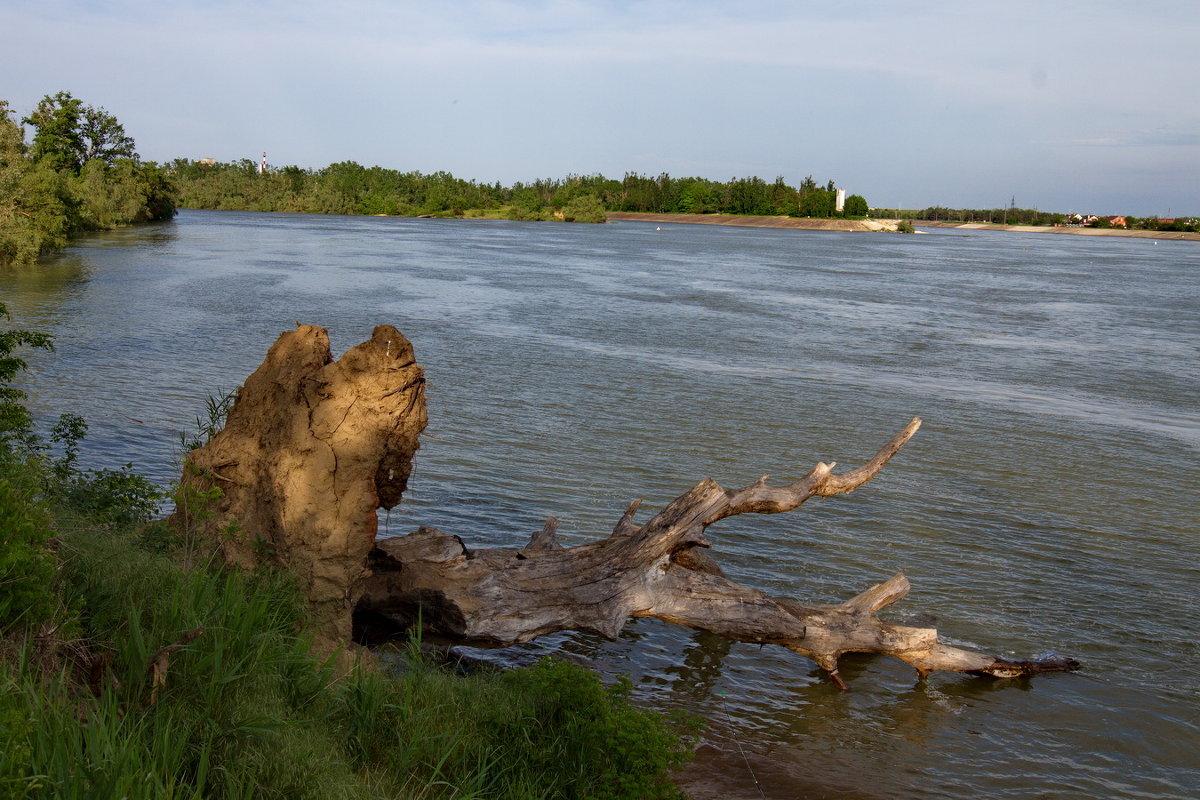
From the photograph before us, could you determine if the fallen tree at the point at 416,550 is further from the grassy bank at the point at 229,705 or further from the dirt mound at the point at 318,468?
the grassy bank at the point at 229,705

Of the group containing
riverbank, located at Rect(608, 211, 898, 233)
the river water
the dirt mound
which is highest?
riverbank, located at Rect(608, 211, 898, 233)

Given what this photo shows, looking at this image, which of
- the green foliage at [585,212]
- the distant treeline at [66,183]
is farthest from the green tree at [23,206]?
the green foliage at [585,212]

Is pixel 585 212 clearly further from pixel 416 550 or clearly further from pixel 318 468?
pixel 318 468

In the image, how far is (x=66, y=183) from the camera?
46.7m

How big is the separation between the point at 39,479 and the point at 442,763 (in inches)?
147

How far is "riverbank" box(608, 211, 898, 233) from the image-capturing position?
148 meters

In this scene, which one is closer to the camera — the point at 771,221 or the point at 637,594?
the point at 637,594

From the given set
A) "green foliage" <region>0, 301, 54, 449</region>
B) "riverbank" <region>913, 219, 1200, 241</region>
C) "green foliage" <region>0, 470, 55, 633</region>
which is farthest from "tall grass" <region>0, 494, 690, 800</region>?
"riverbank" <region>913, 219, 1200, 241</region>

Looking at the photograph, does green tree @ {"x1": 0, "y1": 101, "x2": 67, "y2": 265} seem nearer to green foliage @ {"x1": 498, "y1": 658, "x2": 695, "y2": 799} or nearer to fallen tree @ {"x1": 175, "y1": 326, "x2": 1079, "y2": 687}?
fallen tree @ {"x1": 175, "y1": 326, "x2": 1079, "y2": 687}

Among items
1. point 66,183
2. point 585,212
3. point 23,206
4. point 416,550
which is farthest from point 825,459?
point 585,212

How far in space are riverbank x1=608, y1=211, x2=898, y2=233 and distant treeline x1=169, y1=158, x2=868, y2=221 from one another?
191 inches

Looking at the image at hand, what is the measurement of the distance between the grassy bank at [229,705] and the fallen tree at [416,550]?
50 cm

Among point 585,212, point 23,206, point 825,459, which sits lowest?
point 825,459

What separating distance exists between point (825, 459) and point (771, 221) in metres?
143
